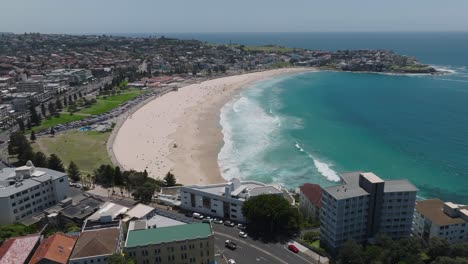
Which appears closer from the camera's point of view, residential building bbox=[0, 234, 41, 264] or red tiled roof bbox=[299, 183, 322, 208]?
residential building bbox=[0, 234, 41, 264]

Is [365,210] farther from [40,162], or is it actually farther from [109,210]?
[40,162]

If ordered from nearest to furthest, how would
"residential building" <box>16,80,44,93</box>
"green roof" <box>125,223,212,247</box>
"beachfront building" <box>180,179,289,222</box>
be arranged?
1. "green roof" <box>125,223,212,247</box>
2. "beachfront building" <box>180,179,289,222</box>
3. "residential building" <box>16,80,44,93</box>

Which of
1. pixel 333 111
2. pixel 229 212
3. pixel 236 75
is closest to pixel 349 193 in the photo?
pixel 229 212

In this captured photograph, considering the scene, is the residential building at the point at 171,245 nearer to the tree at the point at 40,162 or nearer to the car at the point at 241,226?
the car at the point at 241,226

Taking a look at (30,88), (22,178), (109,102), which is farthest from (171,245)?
(30,88)

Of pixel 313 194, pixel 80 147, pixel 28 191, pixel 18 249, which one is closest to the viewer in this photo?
pixel 18 249

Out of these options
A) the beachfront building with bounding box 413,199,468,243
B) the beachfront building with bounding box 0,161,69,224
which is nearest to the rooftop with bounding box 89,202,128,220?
the beachfront building with bounding box 0,161,69,224

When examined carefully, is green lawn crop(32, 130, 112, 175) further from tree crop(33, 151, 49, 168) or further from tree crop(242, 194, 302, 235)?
tree crop(242, 194, 302, 235)
